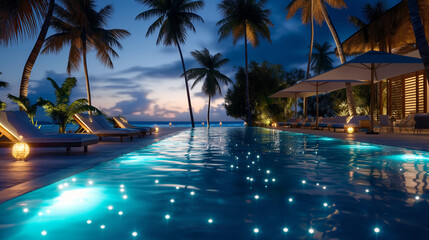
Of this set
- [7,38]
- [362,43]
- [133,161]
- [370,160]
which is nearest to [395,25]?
[362,43]

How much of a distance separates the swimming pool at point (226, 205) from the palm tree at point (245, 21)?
19.6 meters

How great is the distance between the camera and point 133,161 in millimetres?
5480

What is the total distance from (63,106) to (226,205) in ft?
31.9

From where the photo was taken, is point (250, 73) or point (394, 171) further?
point (250, 73)

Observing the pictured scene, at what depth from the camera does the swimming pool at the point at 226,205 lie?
2160 millimetres

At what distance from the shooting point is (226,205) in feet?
9.14

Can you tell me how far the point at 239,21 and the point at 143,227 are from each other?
2334 cm

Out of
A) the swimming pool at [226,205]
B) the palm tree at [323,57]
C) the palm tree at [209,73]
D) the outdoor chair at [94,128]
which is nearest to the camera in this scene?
the swimming pool at [226,205]

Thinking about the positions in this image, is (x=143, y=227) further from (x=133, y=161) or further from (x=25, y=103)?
(x=25, y=103)

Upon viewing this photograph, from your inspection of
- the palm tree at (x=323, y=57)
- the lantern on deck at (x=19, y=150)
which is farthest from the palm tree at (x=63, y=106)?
the palm tree at (x=323, y=57)

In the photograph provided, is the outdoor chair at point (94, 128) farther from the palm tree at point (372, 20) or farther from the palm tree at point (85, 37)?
the palm tree at point (372, 20)

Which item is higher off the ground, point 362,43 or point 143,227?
point 362,43

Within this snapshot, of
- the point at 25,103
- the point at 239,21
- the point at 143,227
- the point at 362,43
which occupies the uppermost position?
the point at 239,21

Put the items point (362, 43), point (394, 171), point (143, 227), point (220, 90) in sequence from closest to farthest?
point (143, 227), point (394, 171), point (362, 43), point (220, 90)
